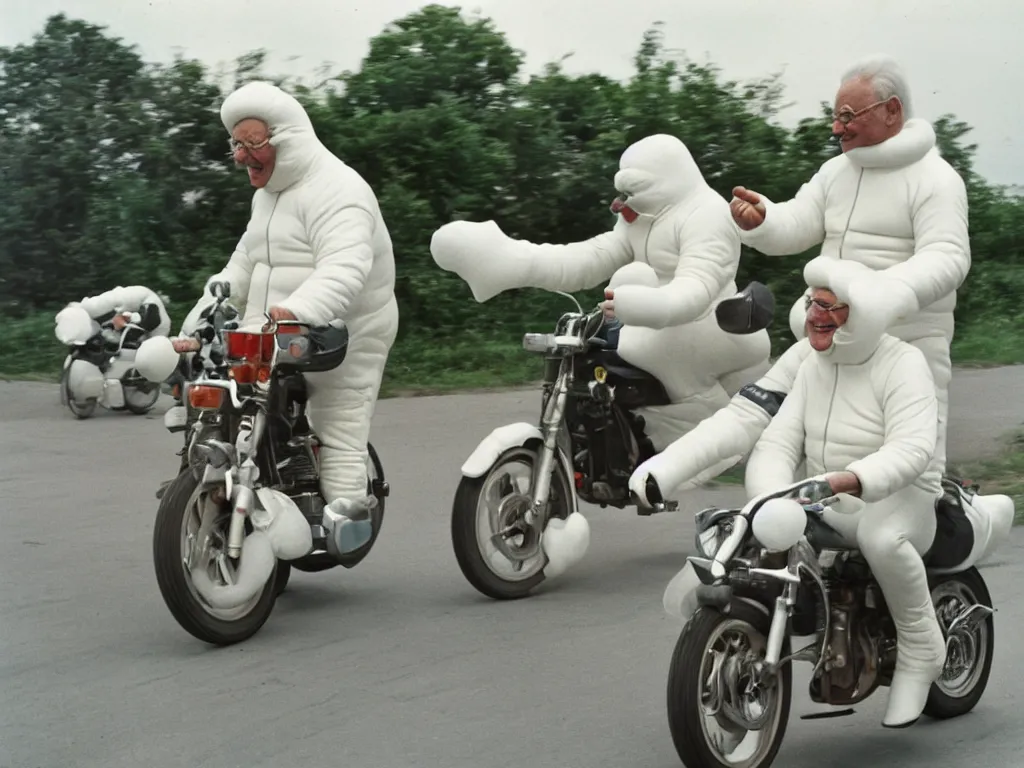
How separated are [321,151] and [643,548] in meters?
2.61

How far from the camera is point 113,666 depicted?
20.0ft

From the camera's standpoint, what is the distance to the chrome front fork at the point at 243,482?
6133mm

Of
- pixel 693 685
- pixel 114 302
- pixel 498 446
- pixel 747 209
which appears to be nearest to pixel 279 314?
pixel 498 446

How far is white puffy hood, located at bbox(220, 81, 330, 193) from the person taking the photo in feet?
22.3

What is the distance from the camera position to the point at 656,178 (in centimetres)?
750

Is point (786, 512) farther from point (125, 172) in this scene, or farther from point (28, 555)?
point (125, 172)

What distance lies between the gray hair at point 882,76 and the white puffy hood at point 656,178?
1587 millimetres

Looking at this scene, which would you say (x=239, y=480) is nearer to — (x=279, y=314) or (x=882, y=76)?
→ (x=279, y=314)

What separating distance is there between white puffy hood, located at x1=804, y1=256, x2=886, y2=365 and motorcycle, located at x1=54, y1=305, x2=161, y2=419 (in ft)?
25.9

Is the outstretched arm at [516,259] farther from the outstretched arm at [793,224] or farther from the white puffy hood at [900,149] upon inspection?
the white puffy hood at [900,149]

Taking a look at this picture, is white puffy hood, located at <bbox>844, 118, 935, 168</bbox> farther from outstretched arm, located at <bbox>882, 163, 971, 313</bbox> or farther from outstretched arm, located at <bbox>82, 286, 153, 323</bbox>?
outstretched arm, located at <bbox>82, 286, 153, 323</bbox>

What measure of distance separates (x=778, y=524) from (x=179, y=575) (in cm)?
237

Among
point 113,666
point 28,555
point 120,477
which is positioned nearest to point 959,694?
point 113,666

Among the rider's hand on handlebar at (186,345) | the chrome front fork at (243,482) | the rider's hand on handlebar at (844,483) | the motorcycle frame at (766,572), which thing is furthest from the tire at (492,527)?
the rider's hand on handlebar at (844,483)
